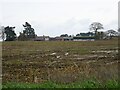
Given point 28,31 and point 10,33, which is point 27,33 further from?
point 10,33

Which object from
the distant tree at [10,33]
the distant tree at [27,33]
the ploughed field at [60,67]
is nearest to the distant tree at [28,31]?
the distant tree at [27,33]

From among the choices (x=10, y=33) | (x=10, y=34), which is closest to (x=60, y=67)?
(x=10, y=33)

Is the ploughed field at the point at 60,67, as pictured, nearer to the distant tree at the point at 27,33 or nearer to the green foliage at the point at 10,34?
the green foliage at the point at 10,34

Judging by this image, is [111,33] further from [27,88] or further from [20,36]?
[27,88]

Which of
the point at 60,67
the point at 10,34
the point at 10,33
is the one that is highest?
the point at 10,33

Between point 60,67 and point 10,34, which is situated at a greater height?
point 10,34

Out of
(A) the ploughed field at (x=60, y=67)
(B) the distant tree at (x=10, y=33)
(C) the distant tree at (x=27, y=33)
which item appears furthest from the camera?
(C) the distant tree at (x=27, y=33)

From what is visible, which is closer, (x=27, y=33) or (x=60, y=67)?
(x=60, y=67)

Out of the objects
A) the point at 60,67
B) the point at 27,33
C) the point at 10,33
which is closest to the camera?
the point at 60,67

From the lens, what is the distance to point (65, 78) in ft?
37.0

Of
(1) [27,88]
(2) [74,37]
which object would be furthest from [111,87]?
(2) [74,37]

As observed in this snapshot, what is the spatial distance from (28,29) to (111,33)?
1157 inches

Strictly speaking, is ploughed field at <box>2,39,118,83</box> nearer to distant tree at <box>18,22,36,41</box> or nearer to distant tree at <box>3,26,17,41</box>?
distant tree at <box>3,26,17,41</box>

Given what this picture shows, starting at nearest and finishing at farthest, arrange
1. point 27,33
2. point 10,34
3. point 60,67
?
point 60,67 < point 10,34 < point 27,33
